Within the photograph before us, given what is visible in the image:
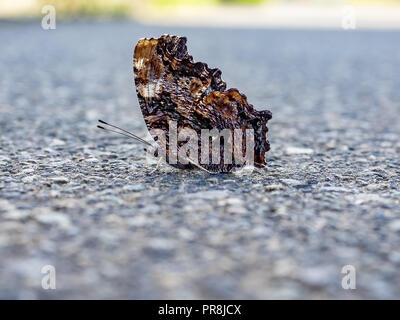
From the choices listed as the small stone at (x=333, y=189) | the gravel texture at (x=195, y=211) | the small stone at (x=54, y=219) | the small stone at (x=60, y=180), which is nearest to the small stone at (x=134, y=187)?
the gravel texture at (x=195, y=211)

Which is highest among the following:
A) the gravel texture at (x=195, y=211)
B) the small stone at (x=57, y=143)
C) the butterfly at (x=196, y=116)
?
the butterfly at (x=196, y=116)

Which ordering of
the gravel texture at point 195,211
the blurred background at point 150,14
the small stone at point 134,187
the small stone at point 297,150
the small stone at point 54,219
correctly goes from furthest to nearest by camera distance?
the blurred background at point 150,14 → the small stone at point 297,150 → the small stone at point 134,187 → the small stone at point 54,219 → the gravel texture at point 195,211

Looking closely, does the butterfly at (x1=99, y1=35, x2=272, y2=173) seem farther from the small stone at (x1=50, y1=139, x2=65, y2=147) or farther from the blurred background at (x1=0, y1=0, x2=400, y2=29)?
the blurred background at (x1=0, y1=0, x2=400, y2=29)

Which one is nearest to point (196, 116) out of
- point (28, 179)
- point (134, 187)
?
point (134, 187)

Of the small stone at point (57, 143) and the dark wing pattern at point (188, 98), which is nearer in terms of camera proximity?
the dark wing pattern at point (188, 98)

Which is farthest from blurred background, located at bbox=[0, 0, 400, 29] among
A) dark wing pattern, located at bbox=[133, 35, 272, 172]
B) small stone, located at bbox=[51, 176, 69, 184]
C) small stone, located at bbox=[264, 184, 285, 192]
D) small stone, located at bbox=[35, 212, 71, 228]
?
small stone, located at bbox=[35, 212, 71, 228]

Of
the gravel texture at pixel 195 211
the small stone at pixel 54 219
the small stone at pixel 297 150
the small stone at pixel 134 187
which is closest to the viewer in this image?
the gravel texture at pixel 195 211

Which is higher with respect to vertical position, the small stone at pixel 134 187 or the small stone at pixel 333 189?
the small stone at pixel 134 187

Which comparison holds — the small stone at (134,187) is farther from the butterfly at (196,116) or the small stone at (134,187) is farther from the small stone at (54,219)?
the small stone at (54,219)
